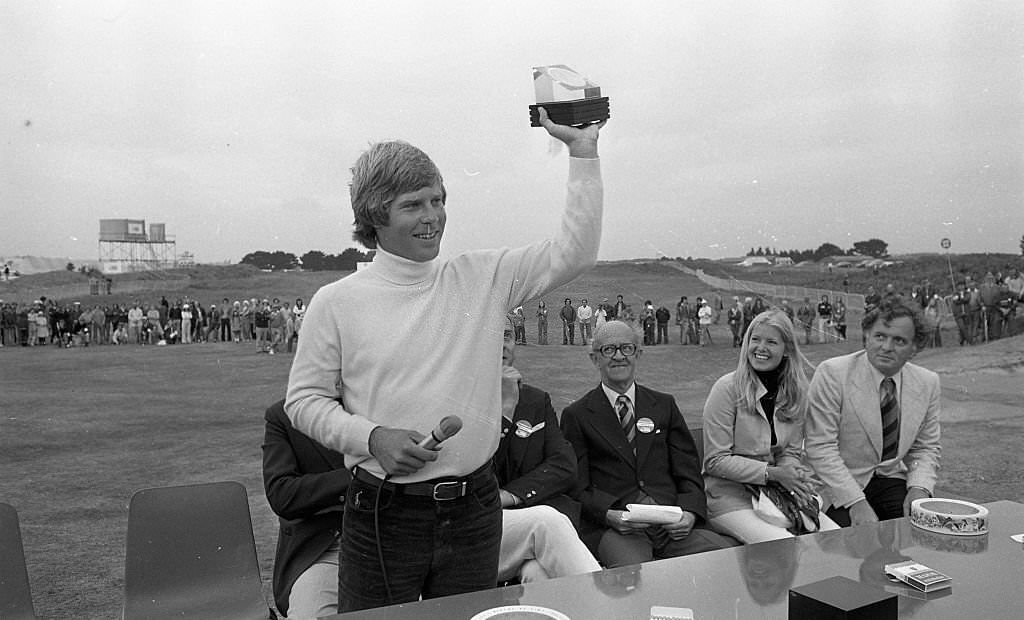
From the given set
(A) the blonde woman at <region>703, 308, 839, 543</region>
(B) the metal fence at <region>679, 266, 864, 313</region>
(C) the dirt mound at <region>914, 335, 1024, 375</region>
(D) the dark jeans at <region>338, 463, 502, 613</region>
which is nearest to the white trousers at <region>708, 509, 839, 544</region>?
(A) the blonde woman at <region>703, 308, 839, 543</region>

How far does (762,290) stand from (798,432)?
2737 millimetres

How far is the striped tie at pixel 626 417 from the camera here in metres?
2.69

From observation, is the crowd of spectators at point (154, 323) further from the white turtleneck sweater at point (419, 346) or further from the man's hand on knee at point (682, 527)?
the white turtleneck sweater at point (419, 346)

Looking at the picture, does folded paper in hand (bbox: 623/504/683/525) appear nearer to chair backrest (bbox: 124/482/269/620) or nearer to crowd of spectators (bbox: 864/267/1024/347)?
chair backrest (bbox: 124/482/269/620)

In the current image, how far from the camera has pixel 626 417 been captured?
2725mm

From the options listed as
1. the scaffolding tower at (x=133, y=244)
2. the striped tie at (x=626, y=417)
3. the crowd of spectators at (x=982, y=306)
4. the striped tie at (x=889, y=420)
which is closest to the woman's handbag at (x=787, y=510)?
the striped tie at (x=889, y=420)

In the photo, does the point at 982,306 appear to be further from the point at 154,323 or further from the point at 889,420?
the point at 154,323

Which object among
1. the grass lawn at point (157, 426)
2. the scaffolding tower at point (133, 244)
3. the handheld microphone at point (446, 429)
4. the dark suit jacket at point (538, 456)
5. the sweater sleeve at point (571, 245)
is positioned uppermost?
the scaffolding tower at point (133, 244)

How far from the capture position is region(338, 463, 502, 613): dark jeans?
54.9 inches

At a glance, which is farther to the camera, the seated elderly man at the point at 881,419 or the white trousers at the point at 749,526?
the seated elderly man at the point at 881,419

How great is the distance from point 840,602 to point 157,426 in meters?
5.33

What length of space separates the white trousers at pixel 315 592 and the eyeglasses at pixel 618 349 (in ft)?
3.84

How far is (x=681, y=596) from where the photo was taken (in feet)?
4.41

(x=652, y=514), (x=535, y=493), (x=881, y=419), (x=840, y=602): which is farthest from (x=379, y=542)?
(x=881, y=419)
